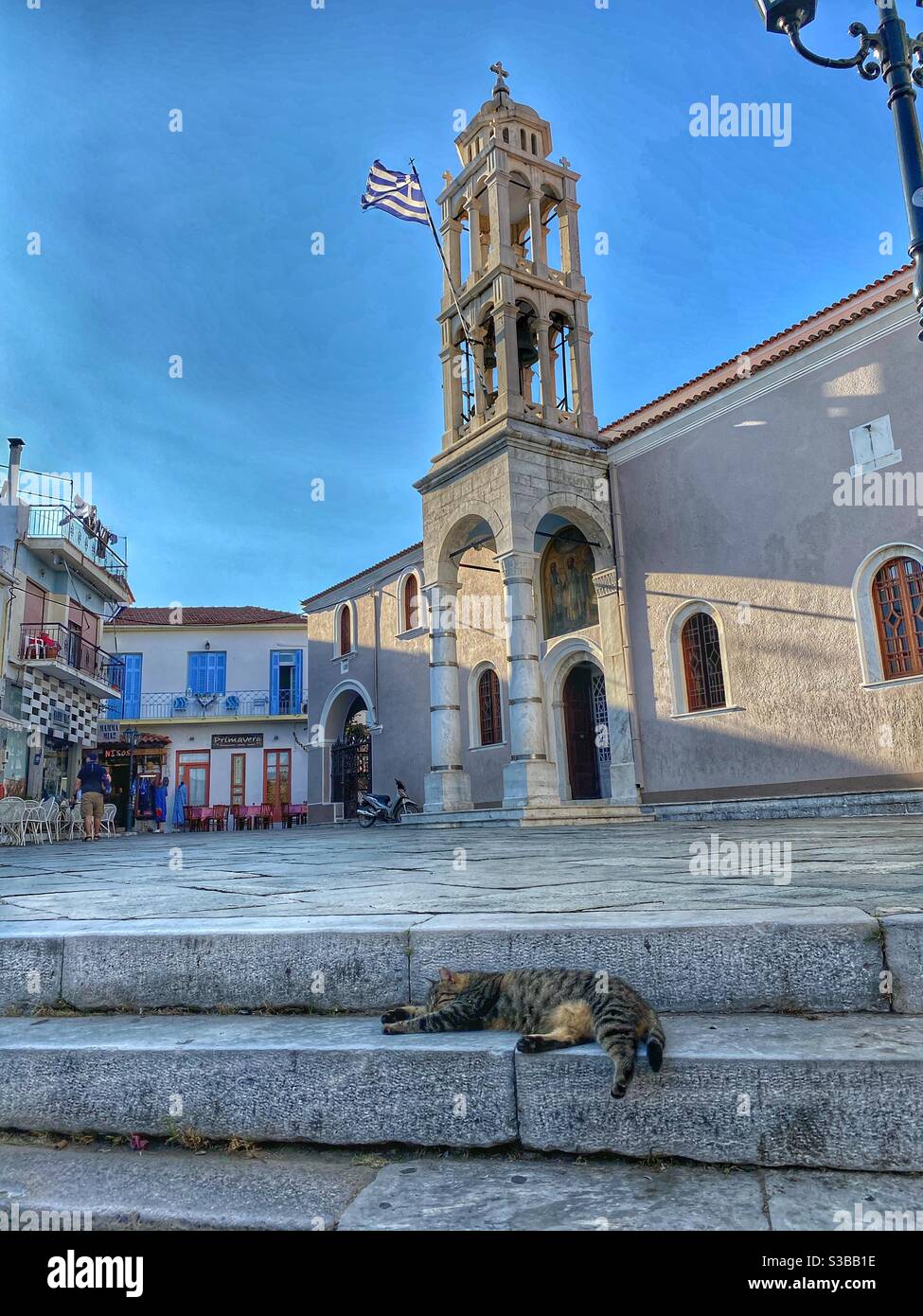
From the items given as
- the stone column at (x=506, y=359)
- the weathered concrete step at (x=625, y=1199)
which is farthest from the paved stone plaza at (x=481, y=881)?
the stone column at (x=506, y=359)

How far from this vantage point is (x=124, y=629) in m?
35.9

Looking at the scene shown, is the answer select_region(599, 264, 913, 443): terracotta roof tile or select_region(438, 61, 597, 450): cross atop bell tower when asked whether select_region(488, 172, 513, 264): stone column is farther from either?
select_region(599, 264, 913, 443): terracotta roof tile

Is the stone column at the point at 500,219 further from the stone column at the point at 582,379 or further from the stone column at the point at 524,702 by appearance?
the stone column at the point at 524,702

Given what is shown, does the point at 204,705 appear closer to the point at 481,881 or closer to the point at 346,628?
the point at 346,628

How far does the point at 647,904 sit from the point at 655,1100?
1229 mm

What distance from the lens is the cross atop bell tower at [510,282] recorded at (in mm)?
16203

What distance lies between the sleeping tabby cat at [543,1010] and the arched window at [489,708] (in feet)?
54.4

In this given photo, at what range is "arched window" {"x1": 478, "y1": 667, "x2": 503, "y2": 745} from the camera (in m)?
19.4

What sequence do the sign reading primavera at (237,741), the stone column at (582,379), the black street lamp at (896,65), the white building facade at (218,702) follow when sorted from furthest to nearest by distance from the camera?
the sign reading primavera at (237,741) < the white building facade at (218,702) < the stone column at (582,379) < the black street lamp at (896,65)

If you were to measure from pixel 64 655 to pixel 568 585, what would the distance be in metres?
13.7

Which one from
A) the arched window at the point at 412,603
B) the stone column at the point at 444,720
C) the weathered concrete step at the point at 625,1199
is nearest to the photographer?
the weathered concrete step at the point at 625,1199

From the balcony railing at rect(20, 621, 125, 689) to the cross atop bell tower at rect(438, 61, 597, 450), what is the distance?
11.3 m
